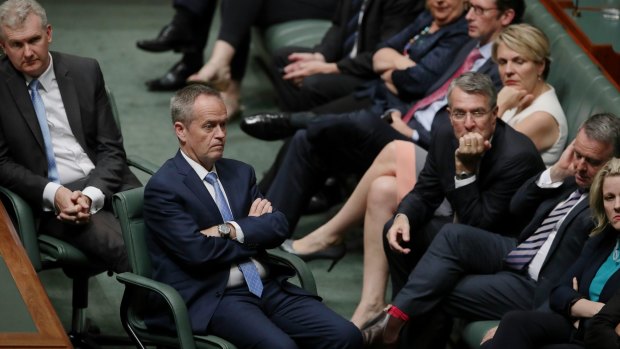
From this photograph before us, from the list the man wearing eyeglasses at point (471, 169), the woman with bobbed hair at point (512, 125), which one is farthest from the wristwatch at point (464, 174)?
the woman with bobbed hair at point (512, 125)

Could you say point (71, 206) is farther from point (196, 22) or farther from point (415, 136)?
point (196, 22)

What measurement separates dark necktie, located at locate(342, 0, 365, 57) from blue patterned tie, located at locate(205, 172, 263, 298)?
2.27 m

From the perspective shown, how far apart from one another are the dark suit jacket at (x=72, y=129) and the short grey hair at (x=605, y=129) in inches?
65.0

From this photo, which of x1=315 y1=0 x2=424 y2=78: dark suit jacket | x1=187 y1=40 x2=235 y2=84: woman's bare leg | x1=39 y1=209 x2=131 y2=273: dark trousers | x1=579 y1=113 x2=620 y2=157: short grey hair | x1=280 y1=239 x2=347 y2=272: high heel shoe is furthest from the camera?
x1=187 y1=40 x2=235 y2=84: woman's bare leg

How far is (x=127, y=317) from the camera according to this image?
13.9 feet

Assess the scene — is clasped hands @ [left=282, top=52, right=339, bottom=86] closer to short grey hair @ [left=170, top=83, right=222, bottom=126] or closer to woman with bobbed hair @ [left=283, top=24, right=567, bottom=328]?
woman with bobbed hair @ [left=283, top=24, right=567, bottom=328]

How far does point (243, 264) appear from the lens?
4.21 m

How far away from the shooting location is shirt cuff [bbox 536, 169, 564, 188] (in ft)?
14.8

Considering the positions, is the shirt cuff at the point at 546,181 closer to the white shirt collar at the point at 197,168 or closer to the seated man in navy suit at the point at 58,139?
the white shirt collar at the point at 197,168

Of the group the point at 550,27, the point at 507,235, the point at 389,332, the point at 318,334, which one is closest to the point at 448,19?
the point at 550,27

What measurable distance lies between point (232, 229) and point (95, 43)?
423 cm

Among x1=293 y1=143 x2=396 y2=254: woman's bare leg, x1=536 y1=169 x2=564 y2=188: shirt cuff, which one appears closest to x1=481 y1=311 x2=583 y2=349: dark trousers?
x1=536 y1=169 x2=564 y2=188: shirt cuff

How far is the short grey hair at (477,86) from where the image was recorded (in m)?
4.63

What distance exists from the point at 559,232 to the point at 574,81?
969mm
